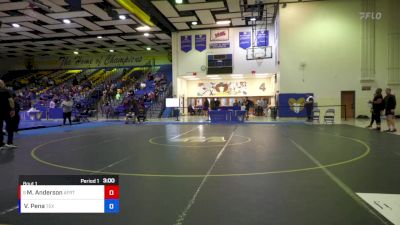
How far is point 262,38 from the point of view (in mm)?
24078

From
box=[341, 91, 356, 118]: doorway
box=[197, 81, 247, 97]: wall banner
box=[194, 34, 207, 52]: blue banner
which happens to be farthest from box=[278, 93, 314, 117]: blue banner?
box=[197, 81, 247, 97]: wall banner

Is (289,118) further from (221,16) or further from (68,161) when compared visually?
(68,161)

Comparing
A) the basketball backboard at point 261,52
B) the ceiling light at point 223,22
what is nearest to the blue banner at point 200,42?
the ceiling light at point 223,22

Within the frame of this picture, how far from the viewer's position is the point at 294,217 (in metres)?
3.18

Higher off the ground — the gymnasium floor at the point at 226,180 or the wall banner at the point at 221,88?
the wall banner at the point at 221,88

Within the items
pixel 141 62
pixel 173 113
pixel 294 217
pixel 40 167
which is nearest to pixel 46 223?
pixel 294 217

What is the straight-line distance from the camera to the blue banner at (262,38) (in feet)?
78.9

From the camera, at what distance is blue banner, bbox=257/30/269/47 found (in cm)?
2406

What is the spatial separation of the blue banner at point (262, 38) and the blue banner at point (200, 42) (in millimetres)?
4198

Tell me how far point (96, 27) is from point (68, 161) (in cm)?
1925

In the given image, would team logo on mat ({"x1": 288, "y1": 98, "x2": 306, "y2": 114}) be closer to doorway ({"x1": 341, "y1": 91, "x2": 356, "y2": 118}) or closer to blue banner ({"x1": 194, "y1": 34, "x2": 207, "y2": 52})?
doorway ({"x1": 341, "y1": 91, "x2": 356, "y2": 118})

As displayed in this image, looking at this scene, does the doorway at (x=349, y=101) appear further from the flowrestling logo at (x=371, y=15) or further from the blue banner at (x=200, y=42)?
the blue banner at (x=200, y=42)

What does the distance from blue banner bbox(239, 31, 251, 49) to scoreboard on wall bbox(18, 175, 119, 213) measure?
23.1 metres

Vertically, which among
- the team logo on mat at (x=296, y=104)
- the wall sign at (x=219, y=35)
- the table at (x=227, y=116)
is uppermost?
the wall sign at (x=219, y=35)
